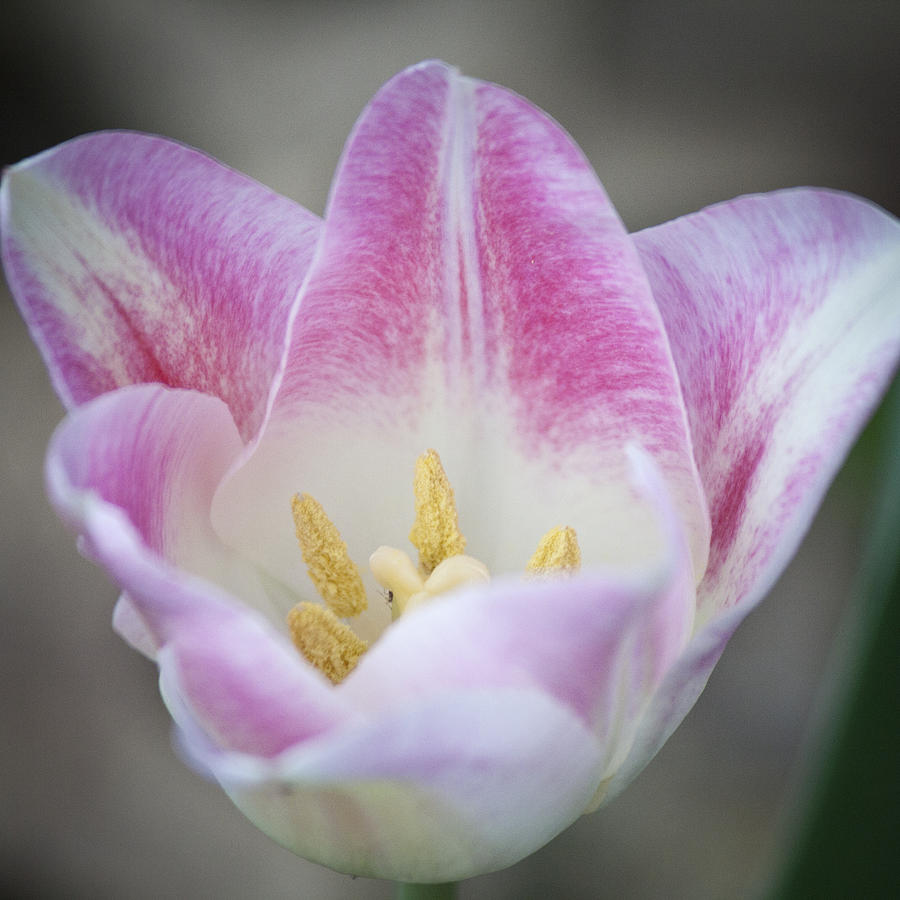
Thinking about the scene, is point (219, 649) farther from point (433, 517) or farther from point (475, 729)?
point (433, 517)

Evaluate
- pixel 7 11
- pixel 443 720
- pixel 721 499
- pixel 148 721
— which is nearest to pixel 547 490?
pixel 721 499

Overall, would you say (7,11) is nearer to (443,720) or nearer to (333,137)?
(333,137)

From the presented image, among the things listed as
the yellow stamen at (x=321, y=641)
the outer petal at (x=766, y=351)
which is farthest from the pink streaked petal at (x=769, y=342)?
the yellow stamen at (x=321, y=641)

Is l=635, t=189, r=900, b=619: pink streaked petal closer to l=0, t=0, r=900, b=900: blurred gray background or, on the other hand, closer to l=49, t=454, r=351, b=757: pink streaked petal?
l=49, t=454, r=351, b=757: pink streaked petal

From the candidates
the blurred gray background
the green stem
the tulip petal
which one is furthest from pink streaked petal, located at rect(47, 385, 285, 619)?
the blurred gray background

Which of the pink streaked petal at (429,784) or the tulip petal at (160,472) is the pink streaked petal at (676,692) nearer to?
the pink streaked petal at (429,784)

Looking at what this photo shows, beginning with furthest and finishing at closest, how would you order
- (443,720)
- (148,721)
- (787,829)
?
(148,721) → (787,829) → (443,720)
